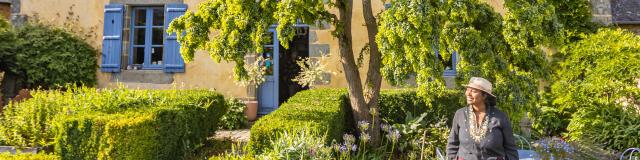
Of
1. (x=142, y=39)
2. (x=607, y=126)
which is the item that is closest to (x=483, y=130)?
(x=607, y=126)

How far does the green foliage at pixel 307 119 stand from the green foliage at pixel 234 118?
1436mm

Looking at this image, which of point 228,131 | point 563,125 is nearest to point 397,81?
point 228,131

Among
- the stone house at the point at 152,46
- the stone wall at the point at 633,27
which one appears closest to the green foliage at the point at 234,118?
the stone house at the point at 152,46

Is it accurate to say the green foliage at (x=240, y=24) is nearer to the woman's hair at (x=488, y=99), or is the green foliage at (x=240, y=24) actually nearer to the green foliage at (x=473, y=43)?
the green foliage at (x=473, y=43)

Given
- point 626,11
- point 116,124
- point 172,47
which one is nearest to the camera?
point 116,124

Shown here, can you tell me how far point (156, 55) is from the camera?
25.6ft

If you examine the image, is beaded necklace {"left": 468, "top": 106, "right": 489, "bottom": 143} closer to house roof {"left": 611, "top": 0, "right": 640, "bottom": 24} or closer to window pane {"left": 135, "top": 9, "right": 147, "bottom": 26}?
window pane {"left": 135, "top": 9, "right": 147, "bottom": 26}

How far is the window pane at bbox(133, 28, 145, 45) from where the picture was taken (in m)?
7.83

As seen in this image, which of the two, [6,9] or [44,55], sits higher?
[6,9]

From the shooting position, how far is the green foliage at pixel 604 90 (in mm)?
5855

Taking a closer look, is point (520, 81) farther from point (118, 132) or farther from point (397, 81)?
point (118, 132)

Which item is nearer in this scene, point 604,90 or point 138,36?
point 604,90

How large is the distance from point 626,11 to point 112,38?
9.50 meters

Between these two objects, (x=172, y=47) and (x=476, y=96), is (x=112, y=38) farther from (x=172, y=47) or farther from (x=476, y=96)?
(x=476, y=96)
